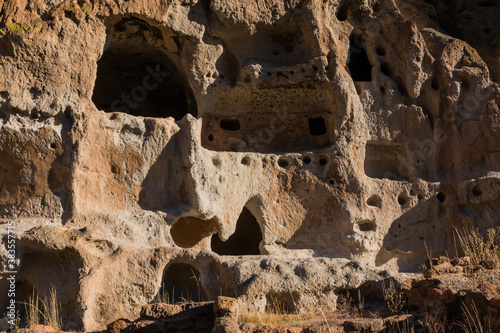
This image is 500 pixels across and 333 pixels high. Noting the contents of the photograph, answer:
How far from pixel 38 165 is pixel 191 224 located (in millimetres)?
2482

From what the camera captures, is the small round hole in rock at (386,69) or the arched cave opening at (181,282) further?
the small round hole in rock at (386,69)

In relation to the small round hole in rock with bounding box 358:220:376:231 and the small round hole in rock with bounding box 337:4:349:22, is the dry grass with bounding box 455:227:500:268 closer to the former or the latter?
the small round hole in rock with bounding box 358:220:376:231

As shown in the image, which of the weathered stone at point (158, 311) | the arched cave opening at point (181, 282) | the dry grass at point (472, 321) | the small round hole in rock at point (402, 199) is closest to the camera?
the dry grass at point (472, 321)

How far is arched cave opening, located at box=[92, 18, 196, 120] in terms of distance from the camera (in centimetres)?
1155

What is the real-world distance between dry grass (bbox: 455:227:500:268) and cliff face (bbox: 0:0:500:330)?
0.72ft

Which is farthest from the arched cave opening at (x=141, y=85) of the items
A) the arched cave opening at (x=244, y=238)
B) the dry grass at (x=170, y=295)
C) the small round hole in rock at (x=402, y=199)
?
the small round hole in rock at (x=402, y=199)

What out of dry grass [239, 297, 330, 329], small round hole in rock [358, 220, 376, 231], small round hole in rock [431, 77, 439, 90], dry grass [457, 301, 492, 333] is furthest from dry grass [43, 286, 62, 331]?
small round hole in rock [431, 77, 439, 90]

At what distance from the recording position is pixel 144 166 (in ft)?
32.2

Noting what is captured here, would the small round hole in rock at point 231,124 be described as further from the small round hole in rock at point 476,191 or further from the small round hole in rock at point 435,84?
the small round hole in rock at point 476,191

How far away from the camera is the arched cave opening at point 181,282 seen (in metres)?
9.06

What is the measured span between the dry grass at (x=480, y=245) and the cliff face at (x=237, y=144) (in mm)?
219

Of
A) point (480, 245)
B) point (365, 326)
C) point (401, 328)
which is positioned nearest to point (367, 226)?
point (480, 245)

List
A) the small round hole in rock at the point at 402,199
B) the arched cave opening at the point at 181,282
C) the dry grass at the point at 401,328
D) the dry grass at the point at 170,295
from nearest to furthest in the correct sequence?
the dry grass at the point at 401,328
the dry grass at the point at 170,295
the arched cave opening at the point at 181,282
the small round hole in rock at the point at 402,199

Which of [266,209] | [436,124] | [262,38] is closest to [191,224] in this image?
[266,209]
